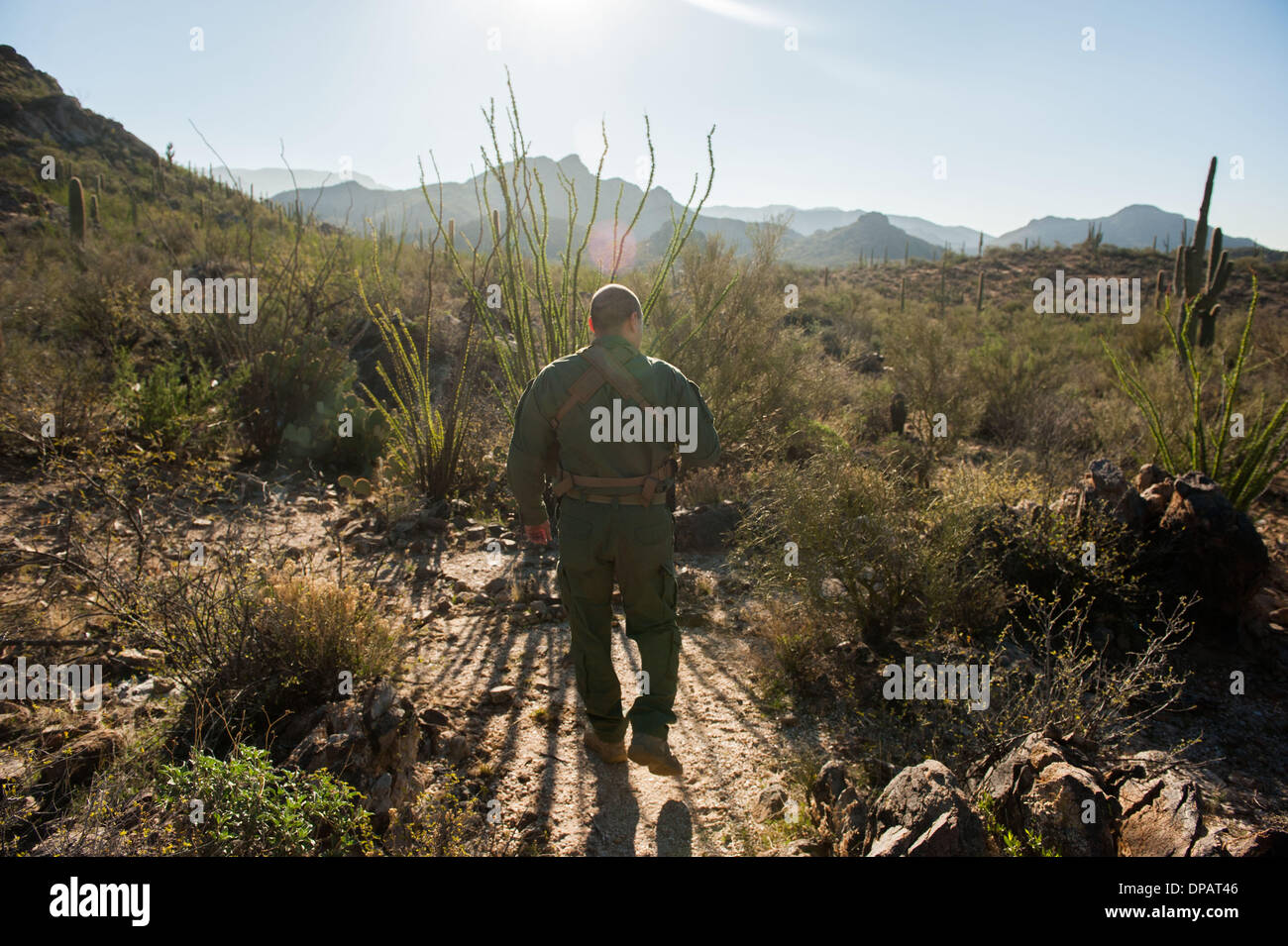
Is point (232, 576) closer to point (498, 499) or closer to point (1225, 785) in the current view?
point (498, 499)

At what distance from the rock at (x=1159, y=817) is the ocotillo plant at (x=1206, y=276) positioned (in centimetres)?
1011

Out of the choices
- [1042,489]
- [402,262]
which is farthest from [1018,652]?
[402,262]

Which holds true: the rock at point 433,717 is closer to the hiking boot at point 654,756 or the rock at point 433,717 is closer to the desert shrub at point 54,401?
the hiking boot at point 654,756

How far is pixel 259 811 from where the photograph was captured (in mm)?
1902

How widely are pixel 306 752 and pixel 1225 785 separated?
13.2 feet

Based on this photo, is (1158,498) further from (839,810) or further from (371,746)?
(371,746)

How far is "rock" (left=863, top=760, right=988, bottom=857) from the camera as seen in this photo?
194 cm

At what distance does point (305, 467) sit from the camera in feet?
21.4

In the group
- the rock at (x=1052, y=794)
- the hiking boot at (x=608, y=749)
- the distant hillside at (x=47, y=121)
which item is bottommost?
the hiking boot at (x=608, y=749)

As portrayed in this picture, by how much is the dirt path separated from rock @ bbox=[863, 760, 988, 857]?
569mm

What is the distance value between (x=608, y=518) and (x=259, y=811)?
1.50 metres

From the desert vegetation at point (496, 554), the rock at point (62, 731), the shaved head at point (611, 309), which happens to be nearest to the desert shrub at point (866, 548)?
the desert vegetation at point (496, 554)

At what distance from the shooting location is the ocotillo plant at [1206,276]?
10.1 m

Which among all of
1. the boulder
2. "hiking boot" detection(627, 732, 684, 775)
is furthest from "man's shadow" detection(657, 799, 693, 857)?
the boulder
